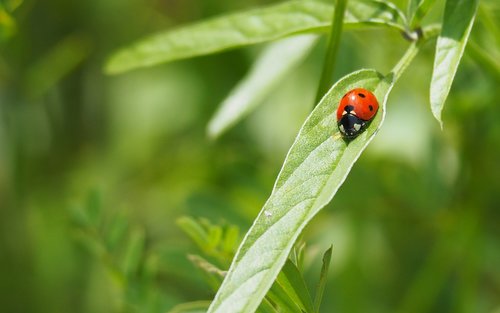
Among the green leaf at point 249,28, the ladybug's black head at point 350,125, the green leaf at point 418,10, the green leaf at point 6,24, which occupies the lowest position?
the ladybug's black head at point 350,125

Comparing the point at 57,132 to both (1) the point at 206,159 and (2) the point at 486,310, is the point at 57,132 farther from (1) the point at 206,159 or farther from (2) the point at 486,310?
(2) the point at 486,310

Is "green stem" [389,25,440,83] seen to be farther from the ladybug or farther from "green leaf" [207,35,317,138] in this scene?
"green leaf" [207,35,317,138]

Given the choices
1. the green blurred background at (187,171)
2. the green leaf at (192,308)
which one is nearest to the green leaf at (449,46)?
the green blurred background at (187,171)

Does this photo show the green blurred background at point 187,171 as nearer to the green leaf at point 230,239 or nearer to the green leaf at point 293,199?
the green leaf at point 230,239

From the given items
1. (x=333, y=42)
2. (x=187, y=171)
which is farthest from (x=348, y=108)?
(x=187, y=171)

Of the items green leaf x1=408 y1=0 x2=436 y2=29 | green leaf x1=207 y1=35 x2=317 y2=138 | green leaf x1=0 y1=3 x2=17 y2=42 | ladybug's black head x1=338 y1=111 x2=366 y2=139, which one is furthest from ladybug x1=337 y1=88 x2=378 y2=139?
green leaf x1=0 y1=3 x2=17 y2=42

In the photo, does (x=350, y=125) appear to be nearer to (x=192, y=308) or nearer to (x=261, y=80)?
(x=192, y=308)
